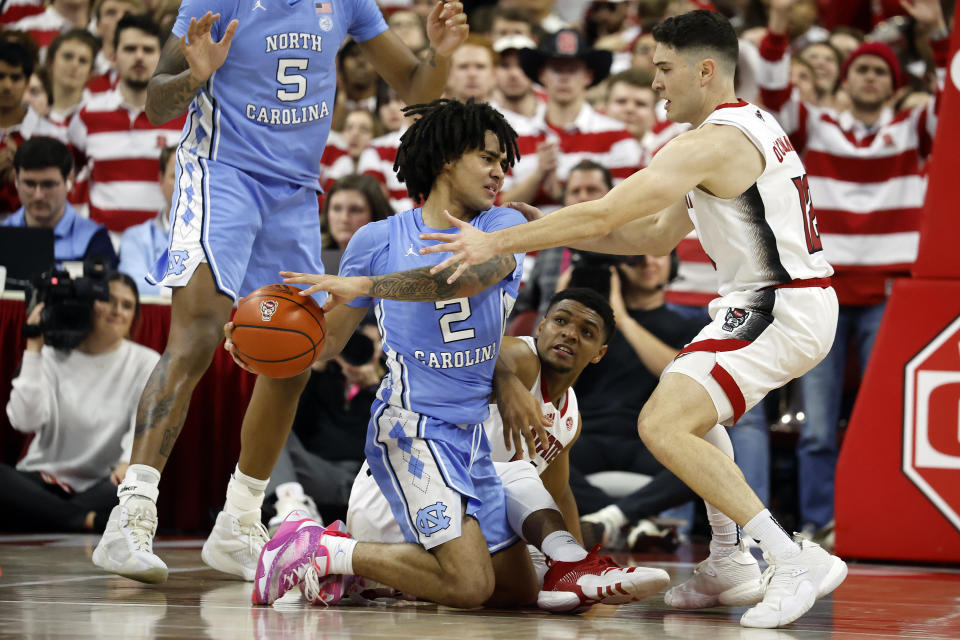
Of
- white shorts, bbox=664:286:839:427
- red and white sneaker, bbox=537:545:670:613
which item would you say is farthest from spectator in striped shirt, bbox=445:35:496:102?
red and white sneaker, bbox=537:545:670:613

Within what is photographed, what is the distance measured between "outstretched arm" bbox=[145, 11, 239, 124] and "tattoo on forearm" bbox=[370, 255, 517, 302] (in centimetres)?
116

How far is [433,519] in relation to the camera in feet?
12.9

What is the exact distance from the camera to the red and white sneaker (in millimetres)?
3738

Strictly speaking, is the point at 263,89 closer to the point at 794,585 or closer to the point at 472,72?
the point at 794,585

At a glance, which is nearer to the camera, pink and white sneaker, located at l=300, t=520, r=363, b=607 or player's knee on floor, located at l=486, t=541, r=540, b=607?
pink and white sneaker, located at l=300, t=520, r=363, b=607

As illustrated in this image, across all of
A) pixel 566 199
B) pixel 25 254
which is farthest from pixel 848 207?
pixel 25 254

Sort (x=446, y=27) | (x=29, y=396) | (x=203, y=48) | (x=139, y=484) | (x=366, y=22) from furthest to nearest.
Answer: (x=29, y=396) < (x=366, y=22) < (x=446, y=27) < (x=203, y=48) < (x=139, y=484)

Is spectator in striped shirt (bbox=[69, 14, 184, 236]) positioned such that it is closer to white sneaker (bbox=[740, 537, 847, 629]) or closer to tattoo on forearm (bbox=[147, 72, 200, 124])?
tattoo on forearm (bbox=[147, 72, 200, 124])

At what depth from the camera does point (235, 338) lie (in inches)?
151

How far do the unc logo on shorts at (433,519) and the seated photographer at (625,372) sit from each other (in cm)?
289

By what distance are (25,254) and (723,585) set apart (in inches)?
186

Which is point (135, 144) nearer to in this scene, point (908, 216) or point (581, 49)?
point (581, 49)

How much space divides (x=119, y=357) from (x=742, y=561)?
4.20 meters

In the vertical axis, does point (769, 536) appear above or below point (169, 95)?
below
